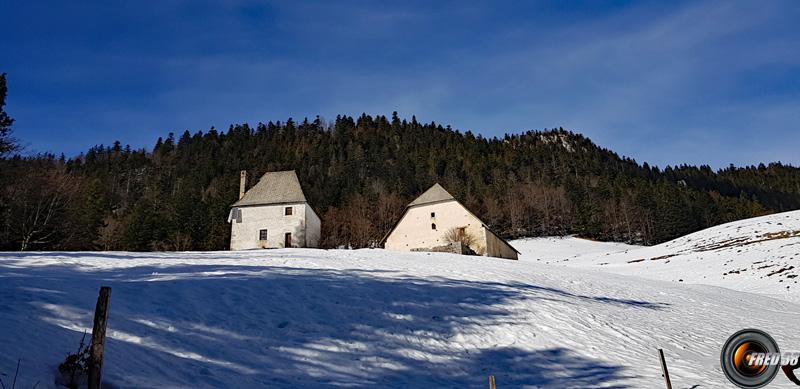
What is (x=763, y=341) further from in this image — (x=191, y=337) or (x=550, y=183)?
(x=550, y=183)

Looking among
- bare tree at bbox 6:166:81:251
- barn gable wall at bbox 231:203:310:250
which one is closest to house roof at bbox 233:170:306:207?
barn gable wall at bbox 231:203:310:250

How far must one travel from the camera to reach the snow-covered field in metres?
8.36

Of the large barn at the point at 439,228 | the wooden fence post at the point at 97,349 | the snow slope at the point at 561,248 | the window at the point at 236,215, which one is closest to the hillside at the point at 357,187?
the snow slope at the point at 561,248

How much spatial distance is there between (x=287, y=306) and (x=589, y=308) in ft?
34.9

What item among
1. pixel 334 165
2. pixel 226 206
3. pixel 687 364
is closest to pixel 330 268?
pixel 687 364

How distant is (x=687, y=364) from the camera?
12250 mm

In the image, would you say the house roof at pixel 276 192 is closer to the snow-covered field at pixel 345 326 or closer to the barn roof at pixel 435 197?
the barn roof at pixel 435 197

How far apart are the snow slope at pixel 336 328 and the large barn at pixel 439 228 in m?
26.1

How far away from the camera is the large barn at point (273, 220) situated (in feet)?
152

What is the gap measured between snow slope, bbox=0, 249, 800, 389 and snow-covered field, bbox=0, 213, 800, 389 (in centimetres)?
5

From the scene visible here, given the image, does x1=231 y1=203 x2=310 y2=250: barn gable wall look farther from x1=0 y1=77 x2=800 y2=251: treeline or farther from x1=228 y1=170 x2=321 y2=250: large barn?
x1=0 y1=77 x2=800 y2=251: treeline

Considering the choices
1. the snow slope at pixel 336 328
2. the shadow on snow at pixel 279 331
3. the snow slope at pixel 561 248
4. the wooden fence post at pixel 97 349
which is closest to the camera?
the wooden fence post at pixel 97 349

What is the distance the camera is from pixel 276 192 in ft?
159

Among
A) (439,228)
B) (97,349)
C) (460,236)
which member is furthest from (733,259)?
(97,349)
